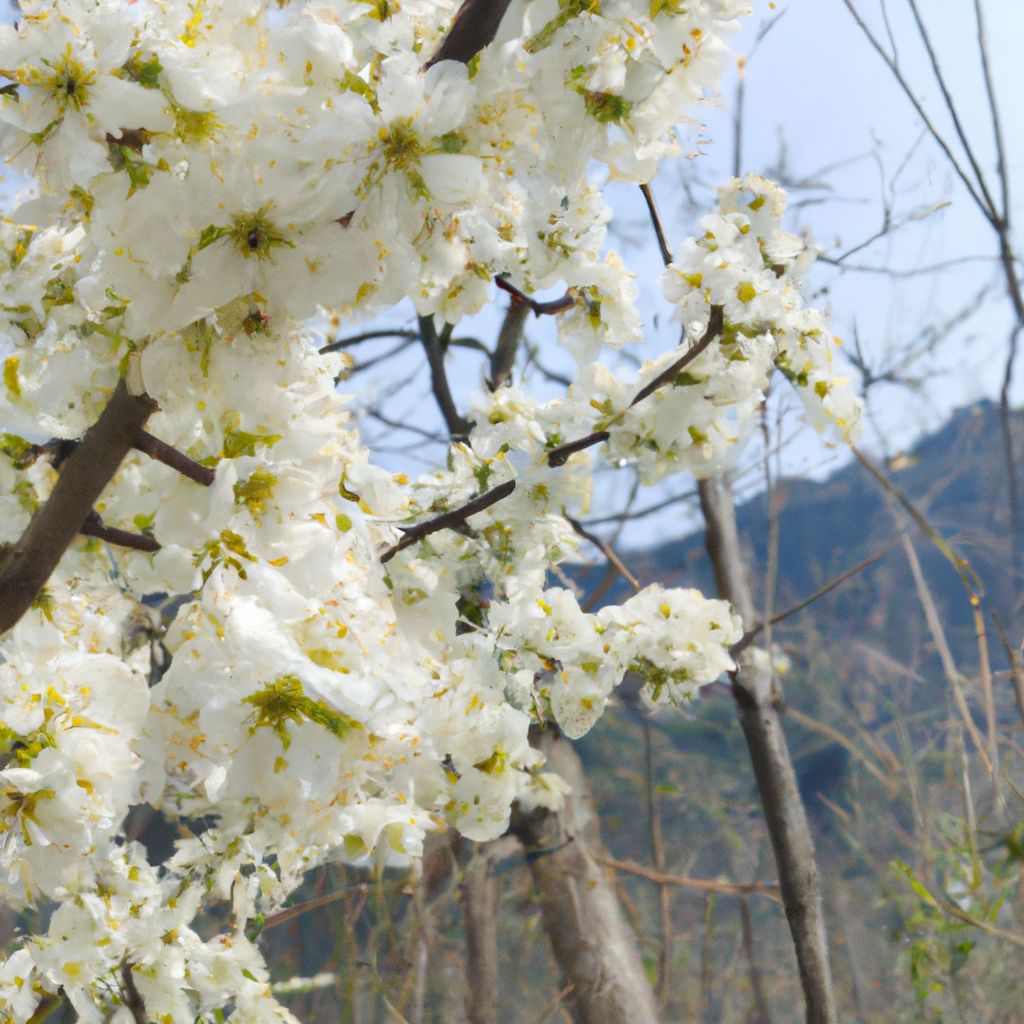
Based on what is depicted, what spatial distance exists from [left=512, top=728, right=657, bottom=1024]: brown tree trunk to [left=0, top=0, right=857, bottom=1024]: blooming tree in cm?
88

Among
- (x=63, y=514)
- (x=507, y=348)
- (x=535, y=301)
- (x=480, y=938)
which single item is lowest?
(x=480, y=938)

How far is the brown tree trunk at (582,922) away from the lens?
72.2 inches

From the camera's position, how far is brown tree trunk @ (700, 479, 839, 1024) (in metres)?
1.33

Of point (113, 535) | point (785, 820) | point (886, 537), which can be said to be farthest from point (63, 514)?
point (886, 537)

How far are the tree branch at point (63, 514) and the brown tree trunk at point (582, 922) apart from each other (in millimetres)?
1274

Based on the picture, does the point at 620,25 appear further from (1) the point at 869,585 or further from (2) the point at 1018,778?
(1) the point at 869,585

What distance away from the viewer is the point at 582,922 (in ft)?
6.35

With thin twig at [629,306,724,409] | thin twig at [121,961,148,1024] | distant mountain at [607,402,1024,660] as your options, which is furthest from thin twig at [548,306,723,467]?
distant mountain at [607,402,1024,660]

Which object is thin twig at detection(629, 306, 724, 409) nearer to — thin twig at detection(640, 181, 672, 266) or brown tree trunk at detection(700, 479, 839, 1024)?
thin twig at detection(640, 181, 672, 266)

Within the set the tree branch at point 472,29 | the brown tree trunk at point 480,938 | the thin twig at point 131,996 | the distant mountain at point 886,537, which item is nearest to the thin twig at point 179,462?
the tree branch at point 472,29

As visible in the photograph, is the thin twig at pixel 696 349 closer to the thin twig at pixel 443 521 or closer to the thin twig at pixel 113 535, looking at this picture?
the thin twig at pixel 443 521

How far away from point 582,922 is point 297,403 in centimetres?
148

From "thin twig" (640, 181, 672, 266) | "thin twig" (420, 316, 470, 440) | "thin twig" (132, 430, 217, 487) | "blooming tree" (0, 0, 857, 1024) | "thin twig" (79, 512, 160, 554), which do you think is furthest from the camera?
"thin twig" (420, 316, 470, 440)

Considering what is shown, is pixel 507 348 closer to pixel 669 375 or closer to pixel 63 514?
pixel 669 375
